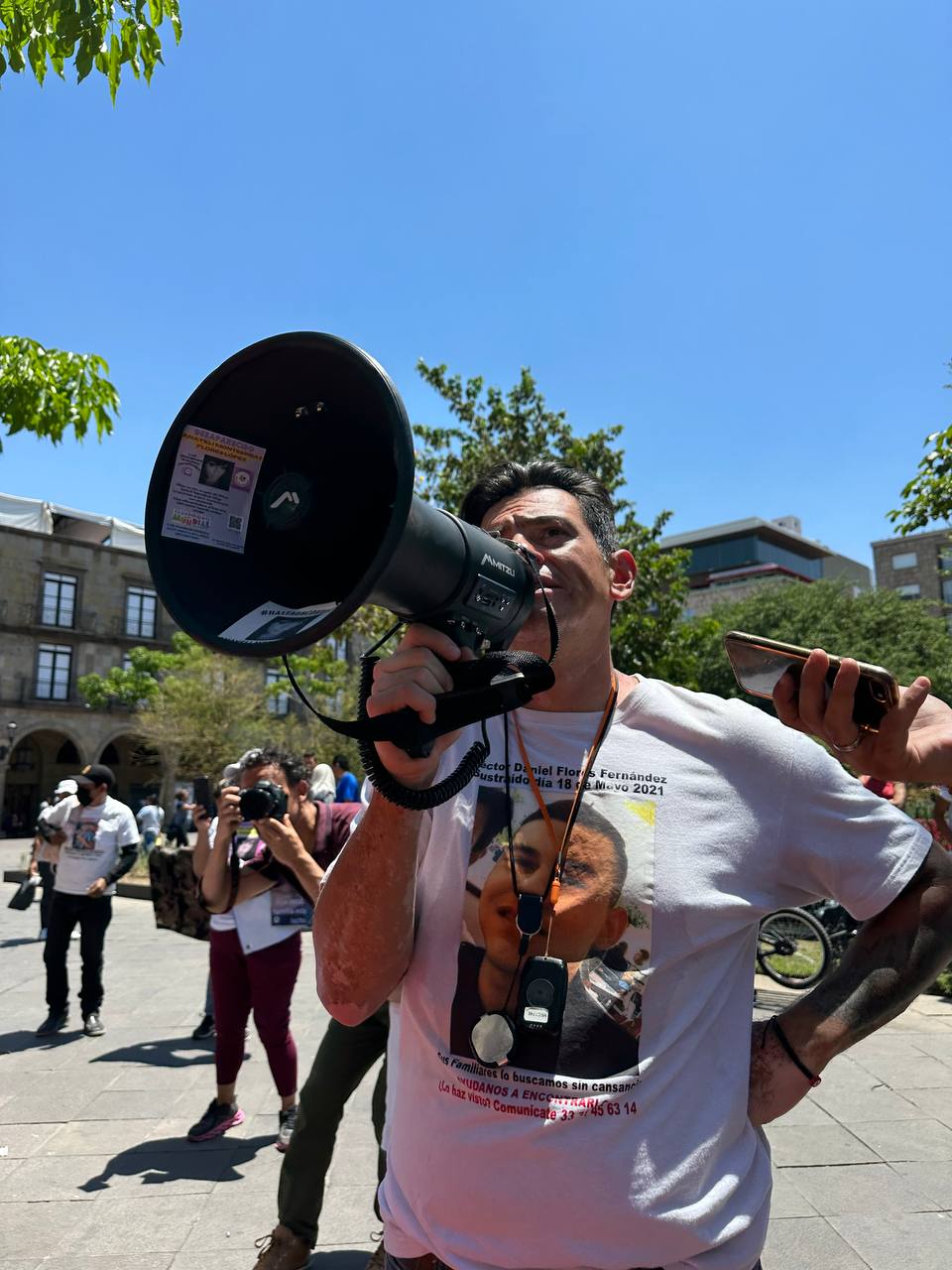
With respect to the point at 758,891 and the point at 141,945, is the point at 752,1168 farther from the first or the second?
the point at 141,945

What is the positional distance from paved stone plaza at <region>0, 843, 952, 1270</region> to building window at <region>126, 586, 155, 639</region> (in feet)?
117

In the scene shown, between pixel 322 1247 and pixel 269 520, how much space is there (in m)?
3.18

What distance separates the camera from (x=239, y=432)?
4.11 feet

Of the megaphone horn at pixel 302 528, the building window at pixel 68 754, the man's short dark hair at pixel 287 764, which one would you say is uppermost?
the building window at pixel 68 754

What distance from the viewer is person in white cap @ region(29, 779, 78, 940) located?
7277 millimetres

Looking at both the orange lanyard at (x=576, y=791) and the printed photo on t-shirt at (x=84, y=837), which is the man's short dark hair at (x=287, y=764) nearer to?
the printed photo on t-shirt at (x=84, y=837)

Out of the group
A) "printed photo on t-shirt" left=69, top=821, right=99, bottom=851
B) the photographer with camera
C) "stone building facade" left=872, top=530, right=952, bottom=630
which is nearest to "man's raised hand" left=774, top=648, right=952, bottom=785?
the photographer with camera

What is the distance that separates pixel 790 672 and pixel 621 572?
0.63 meters

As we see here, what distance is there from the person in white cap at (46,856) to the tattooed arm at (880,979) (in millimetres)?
6406

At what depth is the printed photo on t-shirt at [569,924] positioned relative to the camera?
137cm

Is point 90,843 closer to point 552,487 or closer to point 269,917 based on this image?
point 269,917

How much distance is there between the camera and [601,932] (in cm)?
144

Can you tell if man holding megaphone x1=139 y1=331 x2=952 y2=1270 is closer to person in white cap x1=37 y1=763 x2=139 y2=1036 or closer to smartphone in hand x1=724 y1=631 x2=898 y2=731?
smartphone in hand x1=724 y1=631 x2=898 y2=731

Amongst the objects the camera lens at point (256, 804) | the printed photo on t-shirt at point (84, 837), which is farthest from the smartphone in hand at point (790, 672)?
the printed photo on t-shirt at point (84, 837)
